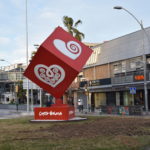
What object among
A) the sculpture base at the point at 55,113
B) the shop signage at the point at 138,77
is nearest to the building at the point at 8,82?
the shop signage at the point at 138,77

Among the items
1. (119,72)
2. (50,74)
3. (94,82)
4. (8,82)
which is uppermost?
(8,82)

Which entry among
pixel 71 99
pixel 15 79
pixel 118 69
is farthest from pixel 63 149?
pixel 15 79

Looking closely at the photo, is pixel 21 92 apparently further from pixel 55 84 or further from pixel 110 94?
pixel 55 84

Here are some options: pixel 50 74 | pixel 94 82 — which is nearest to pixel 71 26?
pixel 94 82

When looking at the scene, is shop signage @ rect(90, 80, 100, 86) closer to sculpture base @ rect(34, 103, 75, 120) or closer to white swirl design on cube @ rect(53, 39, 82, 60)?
sculpture base @ rect(34, 103, 75, 120)

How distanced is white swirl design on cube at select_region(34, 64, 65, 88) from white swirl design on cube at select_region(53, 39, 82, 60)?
115cm

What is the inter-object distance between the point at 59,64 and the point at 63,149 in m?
10.7

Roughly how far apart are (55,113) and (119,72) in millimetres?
19970

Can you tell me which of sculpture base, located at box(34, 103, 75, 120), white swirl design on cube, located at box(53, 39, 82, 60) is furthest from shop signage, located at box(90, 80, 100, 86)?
white swirl design on cube, located at box(53, 39, 82, 60)

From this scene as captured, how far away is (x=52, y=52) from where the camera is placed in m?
19.1

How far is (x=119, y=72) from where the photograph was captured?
39.6 metres

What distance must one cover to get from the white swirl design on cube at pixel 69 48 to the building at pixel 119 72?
14270 mm

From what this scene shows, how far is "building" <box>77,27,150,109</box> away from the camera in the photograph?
117 ft

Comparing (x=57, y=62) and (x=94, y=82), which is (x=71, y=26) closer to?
(x=94, y=82)
